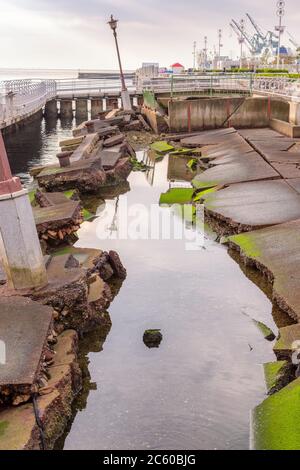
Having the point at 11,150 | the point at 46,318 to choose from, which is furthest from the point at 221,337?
the point at 11,150

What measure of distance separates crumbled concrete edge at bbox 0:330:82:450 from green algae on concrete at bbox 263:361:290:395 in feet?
5.44

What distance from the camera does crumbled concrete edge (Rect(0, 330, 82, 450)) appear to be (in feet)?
12.7

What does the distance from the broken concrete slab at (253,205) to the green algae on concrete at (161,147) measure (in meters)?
8.49

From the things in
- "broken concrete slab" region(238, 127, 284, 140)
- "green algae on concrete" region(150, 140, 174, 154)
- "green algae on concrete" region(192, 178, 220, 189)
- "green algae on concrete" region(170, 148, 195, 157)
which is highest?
"green algae on concrete" region(192, 178, 220, 189)

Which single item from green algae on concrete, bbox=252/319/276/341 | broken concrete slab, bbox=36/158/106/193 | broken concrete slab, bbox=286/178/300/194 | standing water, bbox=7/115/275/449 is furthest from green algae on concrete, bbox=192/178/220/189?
green algae on concrete, bbox=252/319/276/341

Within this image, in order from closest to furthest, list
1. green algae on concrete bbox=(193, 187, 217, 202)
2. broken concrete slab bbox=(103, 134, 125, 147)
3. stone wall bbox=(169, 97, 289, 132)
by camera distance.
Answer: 1. green algae on concrete bbox=(193, 187, 217, 202)
2. broken concrete slab bbox=(103, 134, 125, 147)
3. stone wall bbox=(169, 97, 289, 132)

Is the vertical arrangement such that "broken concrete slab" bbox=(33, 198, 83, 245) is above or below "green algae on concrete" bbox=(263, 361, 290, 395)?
above

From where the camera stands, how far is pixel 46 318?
4977 millimetres

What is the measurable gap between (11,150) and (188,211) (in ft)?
52.0

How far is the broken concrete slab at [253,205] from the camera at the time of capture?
902 centimetres

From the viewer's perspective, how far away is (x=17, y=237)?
17.8 feet

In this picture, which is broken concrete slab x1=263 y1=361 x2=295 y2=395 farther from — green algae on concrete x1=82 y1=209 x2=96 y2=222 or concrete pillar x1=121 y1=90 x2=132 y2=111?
concrete pillar x1=121 y1=90 x2=132 y2=111

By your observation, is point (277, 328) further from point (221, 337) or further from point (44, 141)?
point (44, 141)
